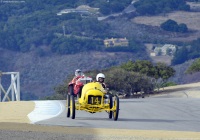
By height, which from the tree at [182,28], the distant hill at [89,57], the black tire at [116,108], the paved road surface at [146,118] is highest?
the black tire at [116,108]

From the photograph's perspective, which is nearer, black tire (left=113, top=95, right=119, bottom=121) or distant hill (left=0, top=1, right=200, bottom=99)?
black tire (left=113, top=95, right=119, bottom=121)

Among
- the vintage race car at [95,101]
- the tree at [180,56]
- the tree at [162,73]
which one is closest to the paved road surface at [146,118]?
the vintage race car at [95,101]

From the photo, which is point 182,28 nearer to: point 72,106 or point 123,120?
point 123,120

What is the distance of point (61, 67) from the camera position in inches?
5054

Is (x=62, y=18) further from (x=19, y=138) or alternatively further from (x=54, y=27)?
(x=19, y=138)

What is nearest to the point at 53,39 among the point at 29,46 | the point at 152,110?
the point at 29,46

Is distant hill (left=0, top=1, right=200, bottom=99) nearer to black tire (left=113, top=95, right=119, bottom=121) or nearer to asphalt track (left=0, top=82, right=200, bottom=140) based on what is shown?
asphalt track (left=0, top=82, right=200, bottom=140)

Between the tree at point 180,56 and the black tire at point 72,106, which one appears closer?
the black tire at point 72,106

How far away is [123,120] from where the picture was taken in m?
29.4

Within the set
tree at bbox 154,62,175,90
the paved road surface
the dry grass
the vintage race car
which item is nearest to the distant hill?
the dry grass

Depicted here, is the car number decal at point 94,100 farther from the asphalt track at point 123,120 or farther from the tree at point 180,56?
the tree at point 180,56

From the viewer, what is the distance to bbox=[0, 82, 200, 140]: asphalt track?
23.8 metres

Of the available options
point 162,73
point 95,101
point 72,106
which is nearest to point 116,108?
point 95,101

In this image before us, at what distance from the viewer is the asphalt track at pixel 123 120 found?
23766 millimetres
